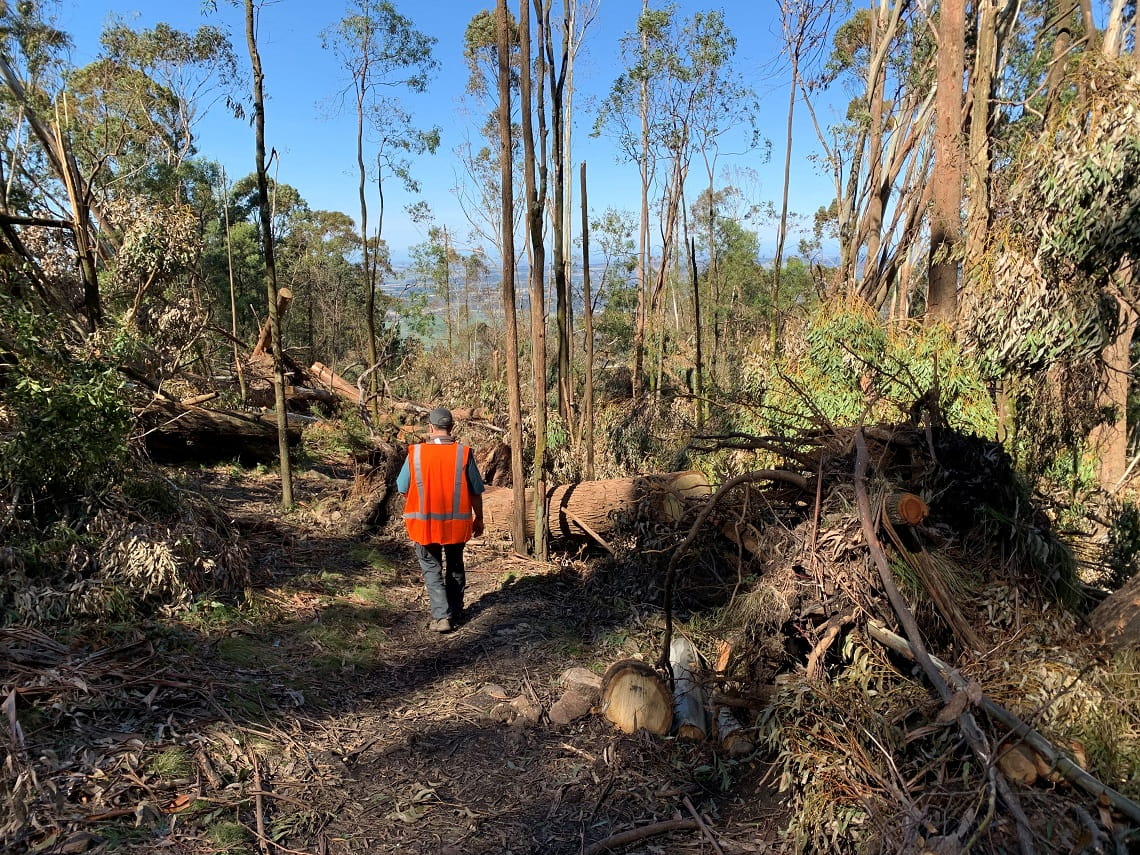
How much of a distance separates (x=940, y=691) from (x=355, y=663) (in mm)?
3598

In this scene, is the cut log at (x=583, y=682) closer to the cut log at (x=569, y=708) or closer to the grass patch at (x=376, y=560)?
the cut log at (x=569, y=708)

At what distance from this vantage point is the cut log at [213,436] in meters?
9.18

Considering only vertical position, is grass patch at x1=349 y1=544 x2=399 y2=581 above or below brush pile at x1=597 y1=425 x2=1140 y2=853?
below

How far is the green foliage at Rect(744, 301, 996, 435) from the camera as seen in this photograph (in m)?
7.68

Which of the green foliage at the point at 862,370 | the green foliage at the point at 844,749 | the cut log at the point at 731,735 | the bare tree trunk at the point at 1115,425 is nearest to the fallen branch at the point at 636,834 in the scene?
the green foliage at the point at 844,749

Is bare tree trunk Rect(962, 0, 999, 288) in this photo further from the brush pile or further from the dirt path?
the dirt path

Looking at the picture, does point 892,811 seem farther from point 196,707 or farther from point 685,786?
point 196,707

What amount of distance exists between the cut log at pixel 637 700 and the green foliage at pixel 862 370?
434 cm

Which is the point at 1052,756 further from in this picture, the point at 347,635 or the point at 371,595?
the point at 371,595

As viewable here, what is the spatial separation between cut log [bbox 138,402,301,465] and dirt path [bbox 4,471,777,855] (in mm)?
4517

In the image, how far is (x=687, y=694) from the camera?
165 inches

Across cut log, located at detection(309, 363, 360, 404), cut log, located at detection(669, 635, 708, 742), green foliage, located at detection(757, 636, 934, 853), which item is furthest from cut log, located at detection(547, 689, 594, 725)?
cut log, located at detection(309, 363, 360, 404)

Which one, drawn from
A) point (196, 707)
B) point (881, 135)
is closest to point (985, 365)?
point (196, 707)

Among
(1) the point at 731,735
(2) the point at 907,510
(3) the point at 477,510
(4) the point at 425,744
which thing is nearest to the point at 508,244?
(3) the point at 477,510
